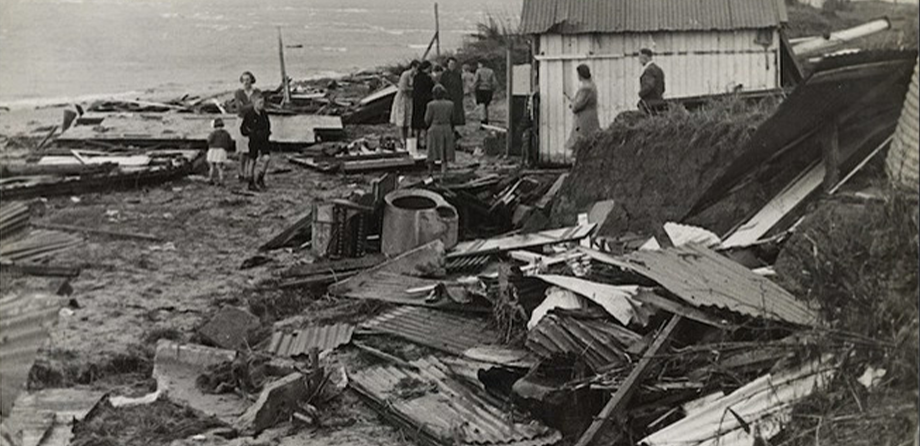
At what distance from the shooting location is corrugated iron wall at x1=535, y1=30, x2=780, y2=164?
1644 centimetres

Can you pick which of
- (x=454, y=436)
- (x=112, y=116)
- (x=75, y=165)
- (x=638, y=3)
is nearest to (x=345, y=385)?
(x=454, y=436)

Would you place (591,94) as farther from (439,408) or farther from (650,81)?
(439,408)

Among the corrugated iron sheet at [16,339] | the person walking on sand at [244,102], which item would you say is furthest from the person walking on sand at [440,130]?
the corrugated iron sheet at [16,339]

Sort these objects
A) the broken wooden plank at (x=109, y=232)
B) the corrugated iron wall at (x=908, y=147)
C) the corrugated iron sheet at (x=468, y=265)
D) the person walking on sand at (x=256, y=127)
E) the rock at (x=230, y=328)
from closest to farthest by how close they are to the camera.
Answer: the corrugated iron wall at (x=908, y=147)
the rock at (x=230, y=328)
the corrugated iron sheet at (x=468, y=265)
the broken wooden plank at (x=109, y=232)
the person walking on sand at (x=256, y=127)

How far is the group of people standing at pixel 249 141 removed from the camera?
52.9 ft

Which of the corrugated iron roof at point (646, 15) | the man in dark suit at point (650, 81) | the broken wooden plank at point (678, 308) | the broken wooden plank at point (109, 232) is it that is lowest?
the broken wooden plank at point (109, 232)

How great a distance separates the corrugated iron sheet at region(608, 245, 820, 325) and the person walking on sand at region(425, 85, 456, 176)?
8.50 m

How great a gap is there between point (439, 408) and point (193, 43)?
5133 cm

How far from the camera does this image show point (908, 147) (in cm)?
564

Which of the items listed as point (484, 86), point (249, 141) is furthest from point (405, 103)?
point (249, 141)

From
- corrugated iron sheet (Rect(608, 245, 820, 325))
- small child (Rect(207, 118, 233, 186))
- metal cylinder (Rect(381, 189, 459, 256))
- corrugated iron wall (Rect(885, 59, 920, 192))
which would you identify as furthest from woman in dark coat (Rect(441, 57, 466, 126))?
corrugated iron wall (Rect(885, 59, 920, 192))

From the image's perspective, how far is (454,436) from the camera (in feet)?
25.4

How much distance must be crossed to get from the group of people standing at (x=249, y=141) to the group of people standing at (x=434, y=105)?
260cm

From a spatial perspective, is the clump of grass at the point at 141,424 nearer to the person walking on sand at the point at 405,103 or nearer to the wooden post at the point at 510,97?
the wooden post at the point at 510,97
